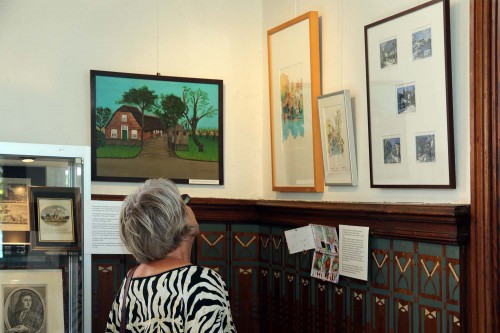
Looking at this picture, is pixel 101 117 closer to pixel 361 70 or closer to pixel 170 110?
pixel 170 110

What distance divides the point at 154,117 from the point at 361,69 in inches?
67.5

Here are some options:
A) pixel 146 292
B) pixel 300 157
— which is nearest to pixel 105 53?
pixel 300 157

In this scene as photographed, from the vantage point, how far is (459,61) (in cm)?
385

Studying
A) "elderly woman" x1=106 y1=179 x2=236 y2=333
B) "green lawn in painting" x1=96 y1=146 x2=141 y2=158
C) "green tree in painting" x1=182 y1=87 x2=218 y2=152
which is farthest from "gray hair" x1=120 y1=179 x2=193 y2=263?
"green tree in painting" x1=182 y1=87 x2=218 y2=152

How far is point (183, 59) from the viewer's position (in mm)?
5766

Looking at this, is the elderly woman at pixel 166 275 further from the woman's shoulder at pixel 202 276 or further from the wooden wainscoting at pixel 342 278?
the wooden wainscoting at pixel 342 278

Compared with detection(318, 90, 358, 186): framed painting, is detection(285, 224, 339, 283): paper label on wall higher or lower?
lower

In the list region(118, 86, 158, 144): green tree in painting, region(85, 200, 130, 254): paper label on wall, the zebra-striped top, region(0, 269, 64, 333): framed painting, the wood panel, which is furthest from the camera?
region(118, 86, 158, 144): green tree in painting

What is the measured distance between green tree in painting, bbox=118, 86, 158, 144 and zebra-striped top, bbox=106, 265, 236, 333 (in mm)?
2314

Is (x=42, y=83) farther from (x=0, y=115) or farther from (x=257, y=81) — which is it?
(x=257, y=81)

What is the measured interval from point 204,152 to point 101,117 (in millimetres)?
844

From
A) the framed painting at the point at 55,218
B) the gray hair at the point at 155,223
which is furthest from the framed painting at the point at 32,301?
the gray hair at the point at 155,223

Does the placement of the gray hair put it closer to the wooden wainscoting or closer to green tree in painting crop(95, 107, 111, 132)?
the wooden wainscoting

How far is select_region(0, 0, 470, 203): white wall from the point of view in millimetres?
4816
